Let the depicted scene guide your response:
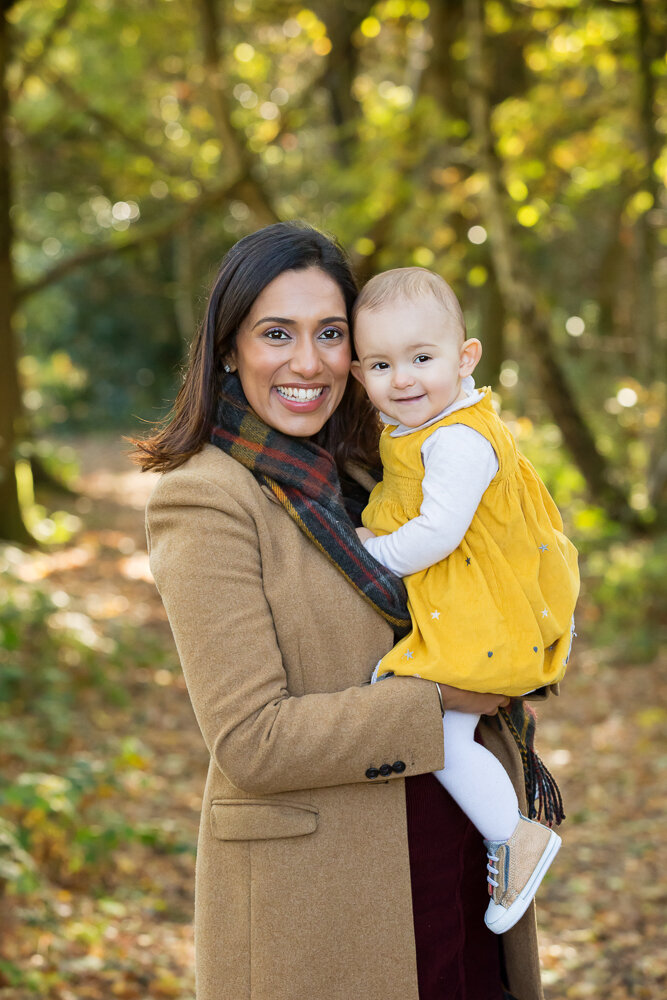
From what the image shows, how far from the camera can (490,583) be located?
2.00 metres

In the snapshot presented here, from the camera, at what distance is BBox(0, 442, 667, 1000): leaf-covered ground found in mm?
3740

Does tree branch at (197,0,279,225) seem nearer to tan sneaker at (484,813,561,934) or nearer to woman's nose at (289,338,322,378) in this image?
woman's nose at (289,338,322,378)

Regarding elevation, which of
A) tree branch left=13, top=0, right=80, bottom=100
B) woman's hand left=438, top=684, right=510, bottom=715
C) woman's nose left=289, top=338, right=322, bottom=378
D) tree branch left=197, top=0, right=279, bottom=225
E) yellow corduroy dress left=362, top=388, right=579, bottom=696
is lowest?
woman's hand left=438, top=684, right=510, bottom=715

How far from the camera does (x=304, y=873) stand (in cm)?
189

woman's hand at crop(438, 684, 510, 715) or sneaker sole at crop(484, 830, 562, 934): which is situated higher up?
woman's hand at crop(438, 684, 510, 715)


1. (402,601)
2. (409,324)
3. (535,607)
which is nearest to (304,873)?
(402,601)

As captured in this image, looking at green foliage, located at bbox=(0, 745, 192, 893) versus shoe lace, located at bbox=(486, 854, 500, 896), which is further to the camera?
green foliage, located at bbox=(0, 745, 192, 893)

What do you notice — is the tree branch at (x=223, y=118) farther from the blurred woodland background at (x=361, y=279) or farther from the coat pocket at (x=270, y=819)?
the coat pocket at (x=270, y=819)

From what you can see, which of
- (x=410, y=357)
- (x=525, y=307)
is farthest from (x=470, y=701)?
(x=525, y=307)

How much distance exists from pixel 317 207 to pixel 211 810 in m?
10.9

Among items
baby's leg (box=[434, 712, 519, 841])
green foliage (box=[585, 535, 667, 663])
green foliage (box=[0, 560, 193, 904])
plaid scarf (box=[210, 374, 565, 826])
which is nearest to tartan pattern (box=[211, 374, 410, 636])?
plaid scarf (box=[210, 374, 565, 826])

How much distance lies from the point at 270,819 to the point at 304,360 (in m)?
0.92

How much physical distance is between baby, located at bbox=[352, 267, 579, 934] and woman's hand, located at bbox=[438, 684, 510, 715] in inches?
0.8

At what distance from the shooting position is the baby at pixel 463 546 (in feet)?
6.38
